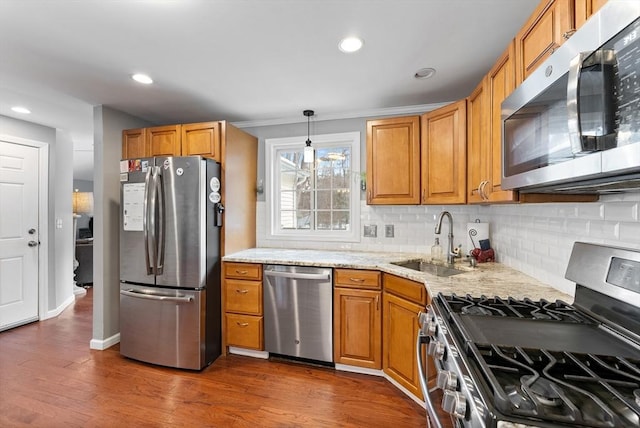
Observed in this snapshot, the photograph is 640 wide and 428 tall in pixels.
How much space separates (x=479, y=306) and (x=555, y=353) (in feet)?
1.48

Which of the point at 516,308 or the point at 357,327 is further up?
the point at 516,308

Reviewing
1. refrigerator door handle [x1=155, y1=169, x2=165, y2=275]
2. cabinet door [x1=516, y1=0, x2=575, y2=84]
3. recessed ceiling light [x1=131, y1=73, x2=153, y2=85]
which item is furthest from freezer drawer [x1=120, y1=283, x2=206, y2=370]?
cabinet door [x1=516, y1=0, x2=575, y2=84]

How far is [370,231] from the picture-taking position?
3.12m

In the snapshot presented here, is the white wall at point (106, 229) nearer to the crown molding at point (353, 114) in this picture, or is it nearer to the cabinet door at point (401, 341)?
the crown molding at point (353, 114)

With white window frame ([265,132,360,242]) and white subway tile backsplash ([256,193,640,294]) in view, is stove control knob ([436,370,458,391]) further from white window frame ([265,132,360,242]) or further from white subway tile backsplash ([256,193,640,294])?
white window frame ([265,132,360,242])

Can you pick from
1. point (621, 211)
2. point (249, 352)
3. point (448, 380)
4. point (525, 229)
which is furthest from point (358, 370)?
point (621, 211)

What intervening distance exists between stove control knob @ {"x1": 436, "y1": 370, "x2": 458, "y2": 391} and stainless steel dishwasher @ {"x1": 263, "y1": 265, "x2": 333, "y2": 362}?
63.5 inches

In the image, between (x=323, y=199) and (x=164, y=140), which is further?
(x=323, y=199)

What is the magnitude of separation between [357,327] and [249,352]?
1.10m

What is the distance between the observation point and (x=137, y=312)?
2629 millimetres

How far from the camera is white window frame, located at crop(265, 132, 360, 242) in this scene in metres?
3.17

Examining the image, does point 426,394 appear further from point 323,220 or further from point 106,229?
point 106,229

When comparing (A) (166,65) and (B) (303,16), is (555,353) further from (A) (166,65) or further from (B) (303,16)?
(A) (166,65)

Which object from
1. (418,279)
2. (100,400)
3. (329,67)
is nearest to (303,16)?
(329,67)
